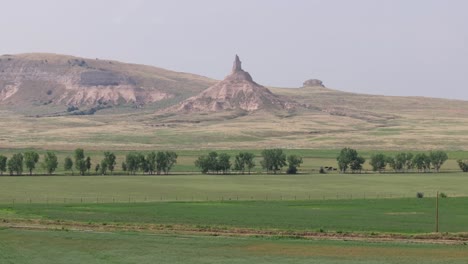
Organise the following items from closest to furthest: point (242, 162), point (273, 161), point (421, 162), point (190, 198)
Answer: point (190, 198)
point (242, 162)
point (273, 161)
point (421, 162)

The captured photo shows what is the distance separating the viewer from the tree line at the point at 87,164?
118 meters

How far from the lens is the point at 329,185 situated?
331ft

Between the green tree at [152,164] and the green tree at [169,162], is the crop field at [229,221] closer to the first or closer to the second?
the green tree at [152,164]

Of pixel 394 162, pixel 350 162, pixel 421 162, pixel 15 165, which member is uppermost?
pixel 421 162

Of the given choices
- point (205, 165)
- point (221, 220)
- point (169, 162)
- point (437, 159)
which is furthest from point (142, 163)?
point (221, 220)

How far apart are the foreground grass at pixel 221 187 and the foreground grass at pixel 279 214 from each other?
713cm

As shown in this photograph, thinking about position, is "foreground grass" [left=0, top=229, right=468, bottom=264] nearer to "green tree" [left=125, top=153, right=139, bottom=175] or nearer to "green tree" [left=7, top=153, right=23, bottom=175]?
"green tree" [left=7, top=153, right=23, bottom=175]

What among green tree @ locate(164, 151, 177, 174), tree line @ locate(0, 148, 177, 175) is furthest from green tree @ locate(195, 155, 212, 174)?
tree line @ locate(0, 148, 177, 175)

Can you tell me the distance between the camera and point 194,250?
47.1 meters

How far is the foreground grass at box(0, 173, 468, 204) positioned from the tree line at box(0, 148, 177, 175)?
679 cm

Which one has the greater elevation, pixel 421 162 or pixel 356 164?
pixel 421 162

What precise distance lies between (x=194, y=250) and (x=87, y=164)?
7657cm

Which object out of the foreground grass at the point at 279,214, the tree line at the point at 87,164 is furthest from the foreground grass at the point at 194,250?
the tree line at the point at 87,164

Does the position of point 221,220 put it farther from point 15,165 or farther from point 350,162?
point 350,162
